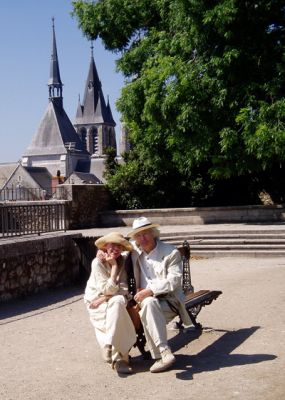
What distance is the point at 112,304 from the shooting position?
5.90 meters

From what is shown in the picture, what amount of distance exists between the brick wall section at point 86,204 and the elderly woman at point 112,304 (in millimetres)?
14047

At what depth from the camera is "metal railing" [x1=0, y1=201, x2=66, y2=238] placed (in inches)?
472

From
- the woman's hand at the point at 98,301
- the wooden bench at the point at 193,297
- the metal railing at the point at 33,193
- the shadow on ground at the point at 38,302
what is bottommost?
the shadow on ground at the point at 38,302

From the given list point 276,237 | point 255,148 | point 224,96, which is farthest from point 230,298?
point 224,96

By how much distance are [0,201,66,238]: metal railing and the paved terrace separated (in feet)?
7.09

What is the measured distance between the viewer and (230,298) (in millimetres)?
9641

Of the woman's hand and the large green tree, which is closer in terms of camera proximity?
the woman's hand

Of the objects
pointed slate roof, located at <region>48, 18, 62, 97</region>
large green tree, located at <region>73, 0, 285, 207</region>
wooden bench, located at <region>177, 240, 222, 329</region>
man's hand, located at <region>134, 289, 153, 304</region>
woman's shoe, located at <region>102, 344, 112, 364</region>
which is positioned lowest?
woman's shoe, located at <region>102, 344, 112, 364</region>

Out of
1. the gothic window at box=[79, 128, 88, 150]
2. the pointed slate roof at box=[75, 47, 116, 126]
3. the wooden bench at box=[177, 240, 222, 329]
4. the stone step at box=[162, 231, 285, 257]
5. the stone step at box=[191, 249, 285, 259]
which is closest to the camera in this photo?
the wooden bench at box=[177, 240, 222, 329]

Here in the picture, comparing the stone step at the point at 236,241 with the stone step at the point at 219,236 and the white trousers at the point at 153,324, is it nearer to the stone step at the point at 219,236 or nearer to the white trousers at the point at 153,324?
the stone step at the point at 219,236

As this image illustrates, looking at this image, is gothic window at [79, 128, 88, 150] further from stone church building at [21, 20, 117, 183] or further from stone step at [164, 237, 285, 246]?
stone step at [164, 237, 285, 246]

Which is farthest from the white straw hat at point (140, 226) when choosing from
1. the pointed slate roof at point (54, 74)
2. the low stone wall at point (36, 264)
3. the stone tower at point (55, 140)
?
the pointed slate roof at point (54, 74)

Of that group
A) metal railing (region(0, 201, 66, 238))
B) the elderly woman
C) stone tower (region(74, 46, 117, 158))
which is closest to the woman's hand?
the elderly woman

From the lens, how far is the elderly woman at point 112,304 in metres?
5.80
